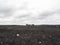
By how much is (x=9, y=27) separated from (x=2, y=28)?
0.53 m

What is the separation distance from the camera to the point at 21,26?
26.3 ft

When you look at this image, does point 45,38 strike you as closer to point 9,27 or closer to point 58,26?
point 58,26

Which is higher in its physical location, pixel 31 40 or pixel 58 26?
pixel 58 26

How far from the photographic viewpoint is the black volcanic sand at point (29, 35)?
7602mm

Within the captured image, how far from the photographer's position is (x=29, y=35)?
25.4 ft

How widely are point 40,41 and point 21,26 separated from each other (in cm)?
182

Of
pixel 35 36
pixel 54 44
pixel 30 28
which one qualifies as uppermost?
pixel 30 28

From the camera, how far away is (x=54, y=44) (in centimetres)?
776

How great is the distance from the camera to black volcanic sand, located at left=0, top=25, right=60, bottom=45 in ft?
24.9

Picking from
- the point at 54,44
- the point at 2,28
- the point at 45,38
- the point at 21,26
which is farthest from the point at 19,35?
the point at 54,44

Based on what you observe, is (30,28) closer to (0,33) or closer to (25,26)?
(25,26)

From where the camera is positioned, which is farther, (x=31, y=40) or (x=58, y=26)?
(x=58, y=26)

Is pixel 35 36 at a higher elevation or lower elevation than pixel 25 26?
lower

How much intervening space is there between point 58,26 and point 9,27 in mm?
3816
